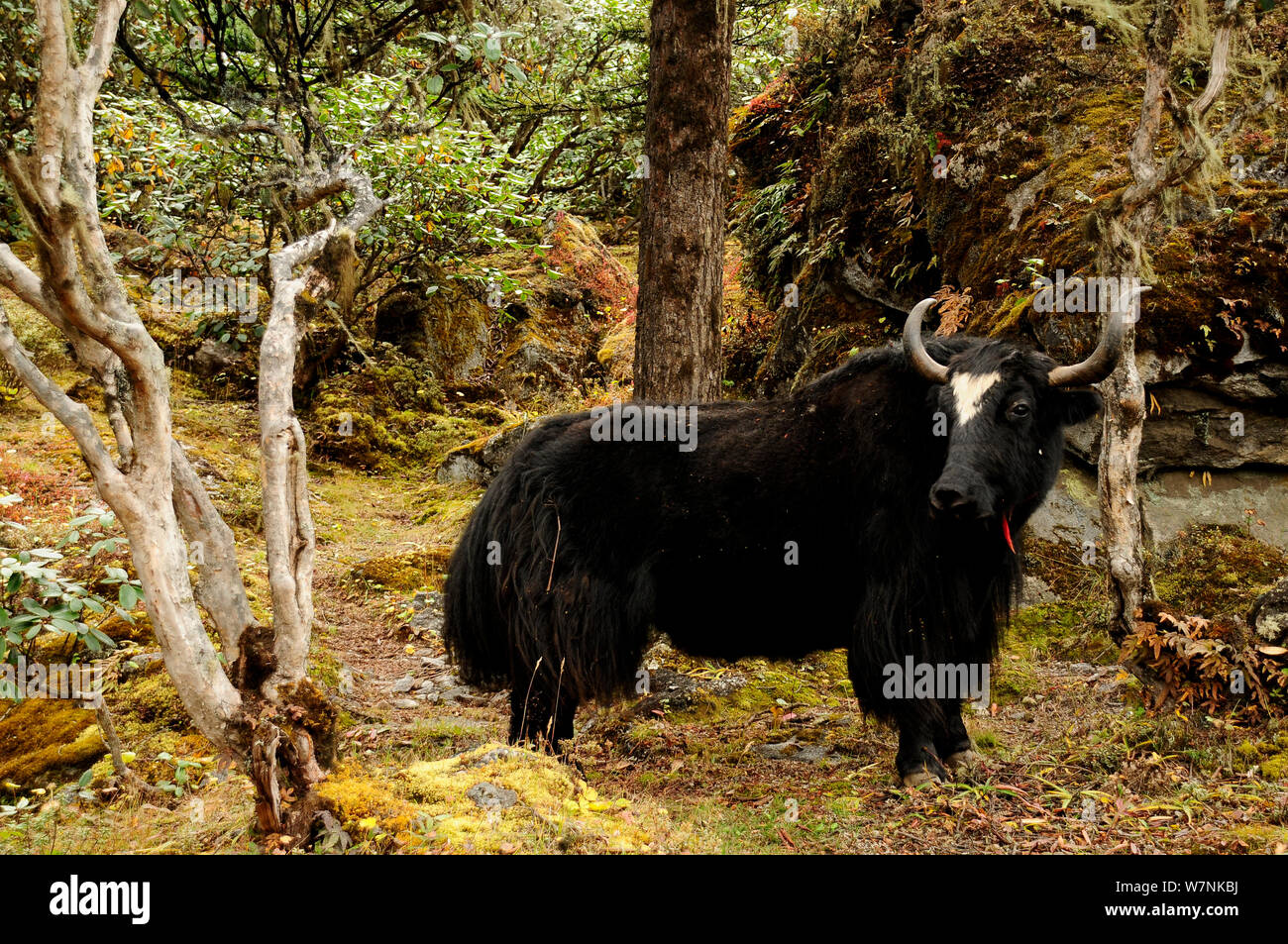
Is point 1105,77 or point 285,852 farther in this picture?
point 1105,77

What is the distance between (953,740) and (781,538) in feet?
4.25

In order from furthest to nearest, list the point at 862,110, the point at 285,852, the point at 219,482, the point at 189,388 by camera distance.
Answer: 1. the point at 189,388
2. the point at 862,110
3. the point at 219,482
4. the point at 285,852

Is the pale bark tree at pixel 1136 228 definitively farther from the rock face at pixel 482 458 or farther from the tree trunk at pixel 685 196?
the rock face at pixel 482 458

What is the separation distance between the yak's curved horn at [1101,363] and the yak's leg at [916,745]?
1.66m

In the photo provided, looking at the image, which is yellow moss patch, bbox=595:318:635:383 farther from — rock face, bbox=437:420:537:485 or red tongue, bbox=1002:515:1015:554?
red tongue, bbox=1002:515:1015:554

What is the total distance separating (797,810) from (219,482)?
6002 millimetres

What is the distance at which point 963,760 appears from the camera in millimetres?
4602

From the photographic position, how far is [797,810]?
4.21 meters

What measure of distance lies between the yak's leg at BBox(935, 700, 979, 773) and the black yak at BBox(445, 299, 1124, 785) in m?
0.01

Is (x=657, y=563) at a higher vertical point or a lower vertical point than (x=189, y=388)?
lower

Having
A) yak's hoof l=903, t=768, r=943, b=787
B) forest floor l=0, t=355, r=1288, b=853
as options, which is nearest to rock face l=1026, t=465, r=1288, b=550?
forest floor l=0, t=355, r=1288, b=853

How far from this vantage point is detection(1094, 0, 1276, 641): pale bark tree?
4.87 meters

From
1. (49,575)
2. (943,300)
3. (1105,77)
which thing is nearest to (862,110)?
(1105,77)

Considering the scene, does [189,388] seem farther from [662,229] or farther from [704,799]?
[704,799]
